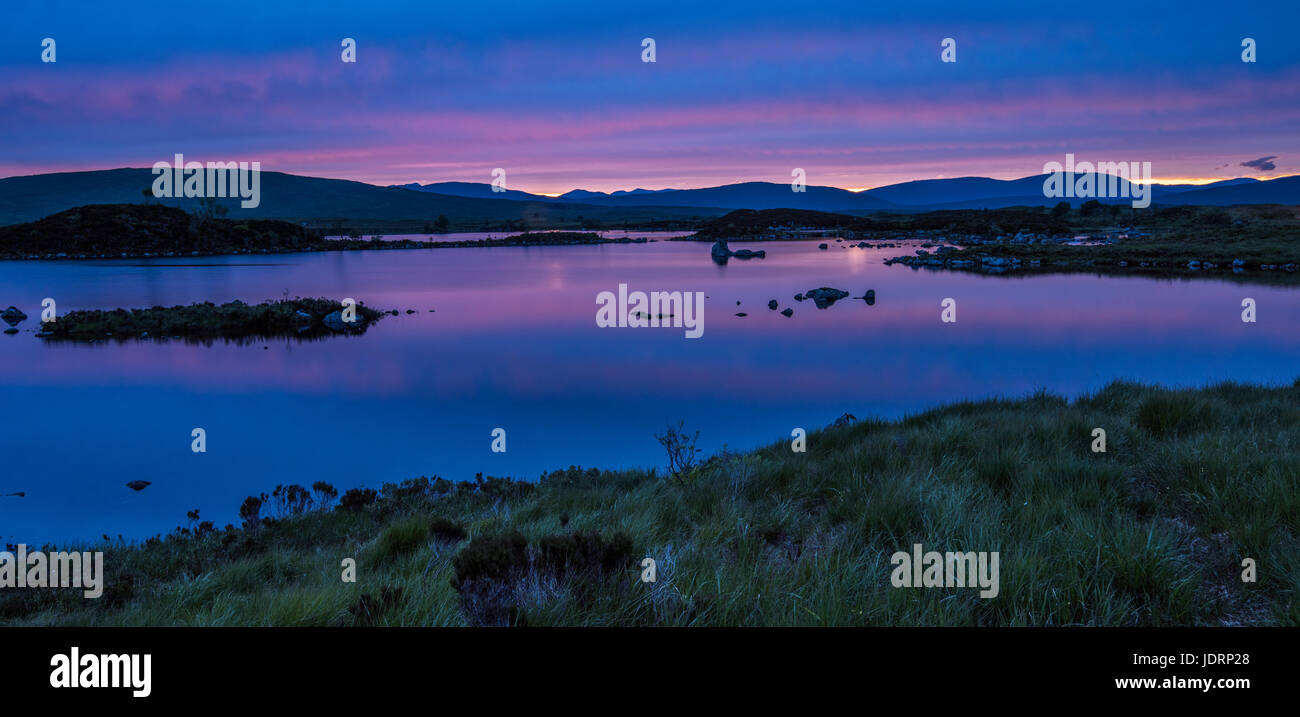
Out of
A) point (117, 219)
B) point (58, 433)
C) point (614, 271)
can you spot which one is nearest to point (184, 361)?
point (58, 433)

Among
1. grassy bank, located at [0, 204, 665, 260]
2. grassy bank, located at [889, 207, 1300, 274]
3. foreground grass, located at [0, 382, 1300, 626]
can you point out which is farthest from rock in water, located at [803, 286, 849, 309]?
grassy bank, located at [0, 204, 665, 260]

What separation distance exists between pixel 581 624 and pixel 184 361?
972 inches

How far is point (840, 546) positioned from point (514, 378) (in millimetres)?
17521

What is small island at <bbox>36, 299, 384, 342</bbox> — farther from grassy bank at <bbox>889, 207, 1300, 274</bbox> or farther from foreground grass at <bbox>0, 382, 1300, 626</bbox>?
grassy bank at <bbox>889, 207, 1300, 274</bbox>

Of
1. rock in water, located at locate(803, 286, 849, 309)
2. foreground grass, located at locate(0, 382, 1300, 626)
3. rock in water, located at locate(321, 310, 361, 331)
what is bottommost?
foreground grass, located at locate(0, 382, 1300, 626)

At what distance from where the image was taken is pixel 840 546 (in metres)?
4.89

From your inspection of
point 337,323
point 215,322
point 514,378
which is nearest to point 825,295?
point 514,378

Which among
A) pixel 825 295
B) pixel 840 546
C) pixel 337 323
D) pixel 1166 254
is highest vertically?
pixel 1166 254

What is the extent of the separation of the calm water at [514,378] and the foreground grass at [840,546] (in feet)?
15.4

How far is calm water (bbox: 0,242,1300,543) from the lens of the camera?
13.2 metres

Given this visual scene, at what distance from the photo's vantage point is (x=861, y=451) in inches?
324

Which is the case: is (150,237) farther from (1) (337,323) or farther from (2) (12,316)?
(1) (337,323)

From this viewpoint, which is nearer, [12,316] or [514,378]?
[514,378]

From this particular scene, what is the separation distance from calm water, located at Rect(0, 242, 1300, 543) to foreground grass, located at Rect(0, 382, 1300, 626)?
4.70 metres
